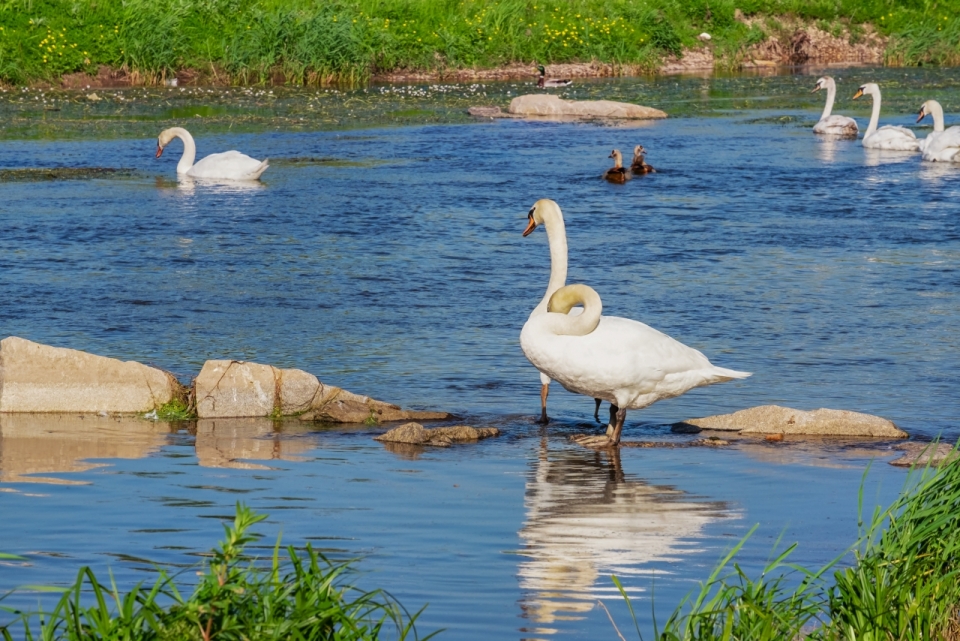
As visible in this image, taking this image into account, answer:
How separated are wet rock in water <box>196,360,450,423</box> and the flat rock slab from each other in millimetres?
522

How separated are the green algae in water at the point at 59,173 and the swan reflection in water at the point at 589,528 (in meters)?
14.1

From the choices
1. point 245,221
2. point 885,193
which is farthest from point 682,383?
point 885,193

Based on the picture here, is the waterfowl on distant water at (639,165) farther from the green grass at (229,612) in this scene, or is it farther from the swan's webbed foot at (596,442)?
the green grass at (229,612)

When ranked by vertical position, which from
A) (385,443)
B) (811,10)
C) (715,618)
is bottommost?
(385,443)

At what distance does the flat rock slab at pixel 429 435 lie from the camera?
8180mm

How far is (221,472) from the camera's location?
291 inches

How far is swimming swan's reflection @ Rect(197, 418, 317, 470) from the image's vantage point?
7770 millimetres

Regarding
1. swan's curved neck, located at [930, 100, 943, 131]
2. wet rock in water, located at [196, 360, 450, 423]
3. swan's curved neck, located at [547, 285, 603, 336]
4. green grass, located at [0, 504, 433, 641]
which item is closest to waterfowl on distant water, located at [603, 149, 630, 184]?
swan's curved neck, located at [930, 100, 943, 131]

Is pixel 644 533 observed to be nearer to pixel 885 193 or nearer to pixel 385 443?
pixel 385 443

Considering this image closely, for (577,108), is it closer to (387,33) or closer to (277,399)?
(387,33)

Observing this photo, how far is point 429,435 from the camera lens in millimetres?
8227

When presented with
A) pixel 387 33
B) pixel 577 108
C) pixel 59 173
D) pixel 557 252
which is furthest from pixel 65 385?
pixel 387 33

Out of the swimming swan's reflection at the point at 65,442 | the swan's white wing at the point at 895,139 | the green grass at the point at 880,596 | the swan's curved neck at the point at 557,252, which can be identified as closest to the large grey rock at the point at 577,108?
the swan's white wing at the point at 895,139

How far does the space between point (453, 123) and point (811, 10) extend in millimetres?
19339
